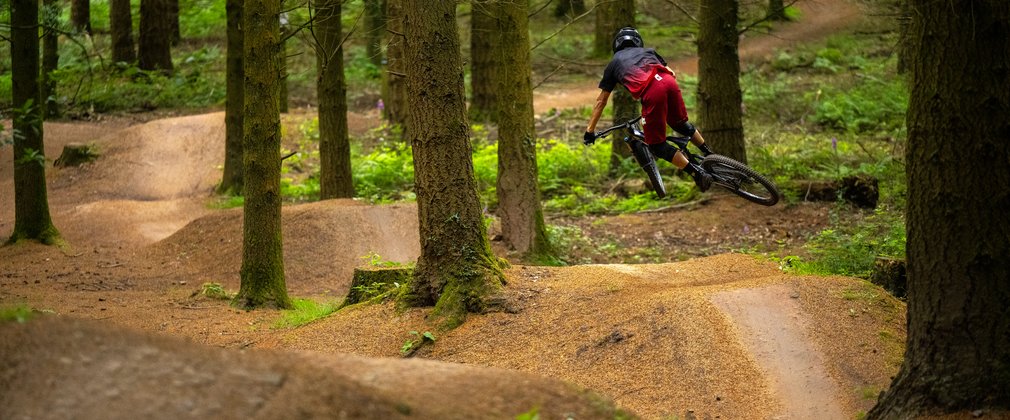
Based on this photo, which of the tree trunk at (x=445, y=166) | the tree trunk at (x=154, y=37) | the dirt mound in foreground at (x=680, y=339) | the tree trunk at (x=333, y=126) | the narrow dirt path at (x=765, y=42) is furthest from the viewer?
the tree trunk at (x=154, y=37)

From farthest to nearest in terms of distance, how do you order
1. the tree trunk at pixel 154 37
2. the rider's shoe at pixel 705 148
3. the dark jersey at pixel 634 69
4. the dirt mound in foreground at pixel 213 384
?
the tree trunk at pixel 154 37, the rider's shoe at pixel 705 148, the dark jersey at pixel 634 69, the dirt mound in foreground at pixel 213 384

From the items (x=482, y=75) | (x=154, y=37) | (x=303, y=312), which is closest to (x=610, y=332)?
(x=303, y=312)

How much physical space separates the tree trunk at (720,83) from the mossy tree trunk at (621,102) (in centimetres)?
194

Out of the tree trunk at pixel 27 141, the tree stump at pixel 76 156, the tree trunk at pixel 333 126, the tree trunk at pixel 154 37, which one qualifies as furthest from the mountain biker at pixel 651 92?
the tree trunk at pixel 154 37

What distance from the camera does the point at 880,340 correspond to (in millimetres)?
7855

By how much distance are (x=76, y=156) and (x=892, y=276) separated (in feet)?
59.7

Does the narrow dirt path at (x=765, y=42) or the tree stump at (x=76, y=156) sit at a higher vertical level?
the narrow dirt path at (x=765, y=42)

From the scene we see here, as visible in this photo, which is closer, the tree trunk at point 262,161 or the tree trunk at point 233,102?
the tree trunk at point 262,161

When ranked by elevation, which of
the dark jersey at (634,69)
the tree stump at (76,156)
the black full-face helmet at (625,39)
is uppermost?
the black full-face helmet at (625,39)

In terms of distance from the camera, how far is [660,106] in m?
10.2

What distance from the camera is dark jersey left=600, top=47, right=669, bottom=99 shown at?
10.1 meters

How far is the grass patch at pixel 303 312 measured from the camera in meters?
10.2

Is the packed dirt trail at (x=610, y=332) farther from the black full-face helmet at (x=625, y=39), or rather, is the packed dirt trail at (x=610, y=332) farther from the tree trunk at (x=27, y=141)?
the black full-face helmet at (x=625, y=39)

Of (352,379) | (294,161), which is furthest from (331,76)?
(352,379)
